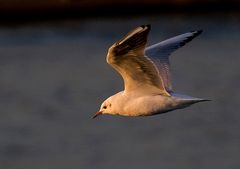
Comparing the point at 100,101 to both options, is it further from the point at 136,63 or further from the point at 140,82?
the point at 136,63

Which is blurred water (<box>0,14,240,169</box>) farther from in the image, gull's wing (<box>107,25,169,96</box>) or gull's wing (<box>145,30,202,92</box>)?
gull's wing (<box>107,25,169,96</box>)

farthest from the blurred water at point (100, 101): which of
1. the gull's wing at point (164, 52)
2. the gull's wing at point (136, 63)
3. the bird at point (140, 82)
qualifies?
the gull's wing at point (136, 63)

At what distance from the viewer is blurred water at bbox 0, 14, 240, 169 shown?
40.0ft

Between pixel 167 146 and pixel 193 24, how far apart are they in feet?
23.0

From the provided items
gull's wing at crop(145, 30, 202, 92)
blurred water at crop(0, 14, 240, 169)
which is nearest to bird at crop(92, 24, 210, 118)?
gull's wing at crop(145, 30, 202, 92)

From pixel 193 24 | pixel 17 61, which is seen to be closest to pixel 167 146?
pixel 17 61

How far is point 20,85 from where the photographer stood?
1571 cm

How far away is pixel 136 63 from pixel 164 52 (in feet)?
2.52

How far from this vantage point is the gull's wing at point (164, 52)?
8.33 meters

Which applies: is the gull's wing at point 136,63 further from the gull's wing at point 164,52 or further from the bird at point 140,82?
the gull's wing at point 164,52

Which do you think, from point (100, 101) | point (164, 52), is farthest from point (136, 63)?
point (100, 101)

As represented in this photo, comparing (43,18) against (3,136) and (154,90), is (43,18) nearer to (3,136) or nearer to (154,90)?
(3,136)

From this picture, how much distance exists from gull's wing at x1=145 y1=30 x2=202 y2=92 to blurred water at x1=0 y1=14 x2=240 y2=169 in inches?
129

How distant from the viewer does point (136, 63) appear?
776 centimetres
